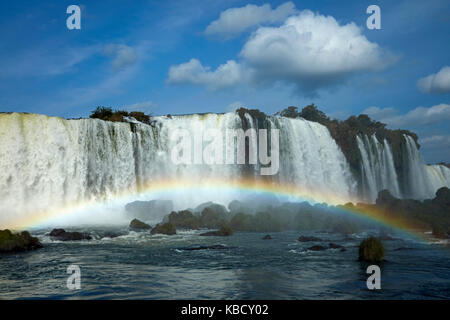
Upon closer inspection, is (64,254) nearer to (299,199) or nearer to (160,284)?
(160,284)

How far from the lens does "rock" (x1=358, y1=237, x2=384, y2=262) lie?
1505 centimetres

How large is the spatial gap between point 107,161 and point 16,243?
15.3 meters

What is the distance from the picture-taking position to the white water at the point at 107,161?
90.2ft

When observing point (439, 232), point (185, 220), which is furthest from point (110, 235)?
point (439, 232)

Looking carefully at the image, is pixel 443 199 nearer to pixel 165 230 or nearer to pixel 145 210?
pixel 165 230

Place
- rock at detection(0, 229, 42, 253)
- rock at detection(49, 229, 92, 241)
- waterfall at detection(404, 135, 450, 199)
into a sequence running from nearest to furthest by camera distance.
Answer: rock at detection(0, 229, 42, 253)
rock at detection(49, 229, 92, 241)
waterfall at detection(404, 135, 450, 199)

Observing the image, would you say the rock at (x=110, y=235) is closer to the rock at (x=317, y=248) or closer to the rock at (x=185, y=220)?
the rock at (x=185, y=220)

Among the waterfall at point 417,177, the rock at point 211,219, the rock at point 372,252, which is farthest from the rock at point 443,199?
the waterfall at point 417,177

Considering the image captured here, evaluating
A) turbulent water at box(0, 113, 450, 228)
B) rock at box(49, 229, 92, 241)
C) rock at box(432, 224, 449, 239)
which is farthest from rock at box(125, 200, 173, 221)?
rock at box(432, 224, 449, 239)
